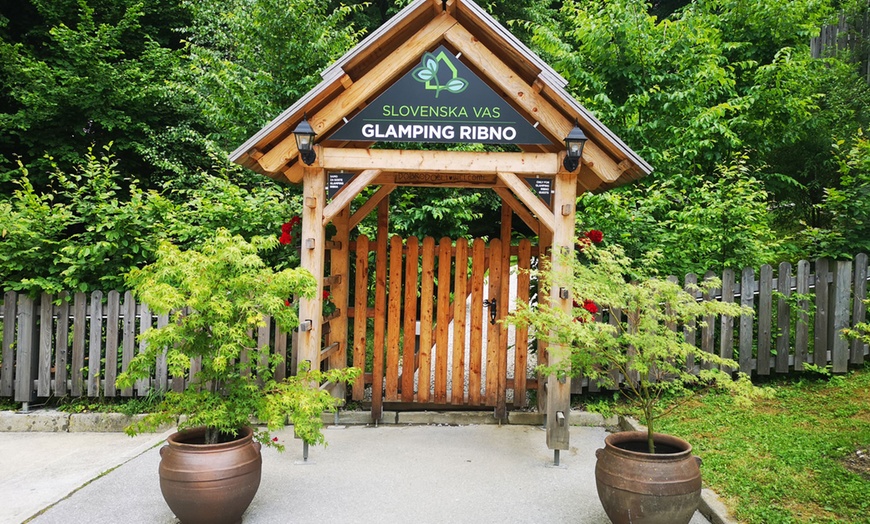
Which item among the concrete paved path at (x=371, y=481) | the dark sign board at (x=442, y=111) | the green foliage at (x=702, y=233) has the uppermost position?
the dark sign board at (x=442, y=111)

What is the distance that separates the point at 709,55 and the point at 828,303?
5116 millimetres

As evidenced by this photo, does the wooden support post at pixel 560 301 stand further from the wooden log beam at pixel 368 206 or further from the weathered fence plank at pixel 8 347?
the weathered fence plank at pixel 8 347

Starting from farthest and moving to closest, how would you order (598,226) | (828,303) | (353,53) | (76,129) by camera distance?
(76,129)
(598,226)
(828,303)
(353,53)

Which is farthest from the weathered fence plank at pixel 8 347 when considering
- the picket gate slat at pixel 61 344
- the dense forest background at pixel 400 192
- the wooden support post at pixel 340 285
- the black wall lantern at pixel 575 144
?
the black wall lantern at pixel 575 144

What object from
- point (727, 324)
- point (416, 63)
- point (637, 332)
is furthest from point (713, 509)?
point (416, 63)

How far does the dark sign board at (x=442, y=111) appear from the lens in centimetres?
588

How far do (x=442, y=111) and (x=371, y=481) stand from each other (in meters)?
3.39

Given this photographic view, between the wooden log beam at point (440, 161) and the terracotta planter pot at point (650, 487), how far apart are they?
2.83 metres

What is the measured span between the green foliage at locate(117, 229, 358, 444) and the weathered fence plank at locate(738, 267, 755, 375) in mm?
5254

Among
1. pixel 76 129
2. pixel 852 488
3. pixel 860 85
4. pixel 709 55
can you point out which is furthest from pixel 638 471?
pixel 76 129

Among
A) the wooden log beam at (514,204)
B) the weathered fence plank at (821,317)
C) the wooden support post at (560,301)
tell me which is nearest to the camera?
the wooden support post at (560,301)

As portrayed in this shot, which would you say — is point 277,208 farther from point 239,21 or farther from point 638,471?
point 638,471

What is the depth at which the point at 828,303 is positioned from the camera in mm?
7488

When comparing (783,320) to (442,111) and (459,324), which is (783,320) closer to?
(459,324)
